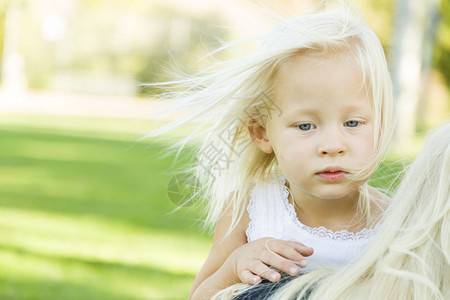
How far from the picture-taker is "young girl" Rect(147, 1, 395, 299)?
89.2 inches

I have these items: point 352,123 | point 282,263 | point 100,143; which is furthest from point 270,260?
point 100,143

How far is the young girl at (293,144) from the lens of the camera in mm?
2266

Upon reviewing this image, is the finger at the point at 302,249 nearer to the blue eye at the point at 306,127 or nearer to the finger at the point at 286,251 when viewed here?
the finger at the point at 286,251

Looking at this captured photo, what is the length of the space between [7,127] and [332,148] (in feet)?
65.5

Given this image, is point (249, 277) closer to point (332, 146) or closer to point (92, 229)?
point (332, 146)

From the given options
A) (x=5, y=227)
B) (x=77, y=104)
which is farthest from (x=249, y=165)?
(x=77, y=104)

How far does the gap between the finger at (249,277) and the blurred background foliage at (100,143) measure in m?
0.54

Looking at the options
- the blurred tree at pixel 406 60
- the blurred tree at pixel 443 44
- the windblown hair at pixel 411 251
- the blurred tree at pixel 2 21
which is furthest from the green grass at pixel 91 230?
the blurred tree at pixel 443 44

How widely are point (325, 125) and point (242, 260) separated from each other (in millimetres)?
452

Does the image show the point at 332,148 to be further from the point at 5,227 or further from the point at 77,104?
the point at 77,104

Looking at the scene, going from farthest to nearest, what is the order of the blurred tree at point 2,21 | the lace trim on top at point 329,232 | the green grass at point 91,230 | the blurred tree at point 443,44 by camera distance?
the blurred tree at point 443,44 → the blurred tree at point 2,21 → the green grass at point 91,230 → the lace trim on top at point 329,232

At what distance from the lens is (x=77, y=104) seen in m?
35.8

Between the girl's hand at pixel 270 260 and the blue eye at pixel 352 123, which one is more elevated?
the blue eye at pixel 352 123

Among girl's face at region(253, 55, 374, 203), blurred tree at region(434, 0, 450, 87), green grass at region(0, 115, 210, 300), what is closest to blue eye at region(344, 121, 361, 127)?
girl's face at region(253, 55, 374, 203)
